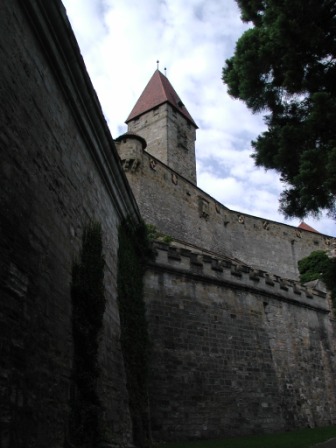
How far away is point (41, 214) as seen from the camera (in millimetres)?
5047

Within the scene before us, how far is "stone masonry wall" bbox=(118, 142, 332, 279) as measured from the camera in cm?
2447

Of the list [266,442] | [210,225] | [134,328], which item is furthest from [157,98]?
[266,442]

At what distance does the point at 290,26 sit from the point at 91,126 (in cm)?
419

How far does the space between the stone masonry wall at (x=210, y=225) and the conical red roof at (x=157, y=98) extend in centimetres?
1198

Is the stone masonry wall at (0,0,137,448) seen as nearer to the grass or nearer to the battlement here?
the grass

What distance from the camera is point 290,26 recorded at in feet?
27.3

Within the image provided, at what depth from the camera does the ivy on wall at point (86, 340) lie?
17.9 ft

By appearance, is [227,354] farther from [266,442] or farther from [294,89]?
[294,89]

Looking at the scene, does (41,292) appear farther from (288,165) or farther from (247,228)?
(247,228)

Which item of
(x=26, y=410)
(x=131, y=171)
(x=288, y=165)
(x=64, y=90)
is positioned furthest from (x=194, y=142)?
(x=26, y=410)

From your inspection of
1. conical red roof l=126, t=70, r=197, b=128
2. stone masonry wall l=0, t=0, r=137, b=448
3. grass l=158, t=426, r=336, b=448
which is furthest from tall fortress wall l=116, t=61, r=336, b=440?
conical red roof l=126, t=70, r=197, b=128

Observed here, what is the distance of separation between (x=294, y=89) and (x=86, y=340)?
20.4ft

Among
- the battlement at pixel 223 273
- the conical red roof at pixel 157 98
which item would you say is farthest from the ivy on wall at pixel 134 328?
the conical red roof at pixel 157 98

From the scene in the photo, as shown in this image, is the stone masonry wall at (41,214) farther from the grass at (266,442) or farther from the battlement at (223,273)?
the battlement at (223,273)
